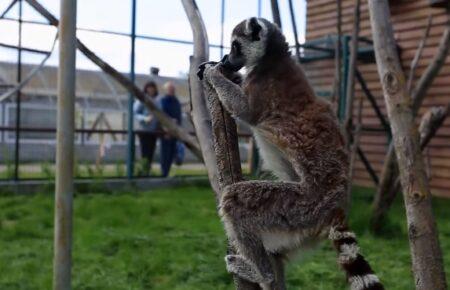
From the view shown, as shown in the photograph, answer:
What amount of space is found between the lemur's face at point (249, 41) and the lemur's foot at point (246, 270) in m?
1.12

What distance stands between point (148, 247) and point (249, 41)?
304 cm

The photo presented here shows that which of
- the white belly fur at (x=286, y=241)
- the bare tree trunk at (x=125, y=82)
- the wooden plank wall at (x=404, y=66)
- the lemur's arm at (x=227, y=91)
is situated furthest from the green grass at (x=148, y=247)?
the wooden plank wall at (x=404, y=66)

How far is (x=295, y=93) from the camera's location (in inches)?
128

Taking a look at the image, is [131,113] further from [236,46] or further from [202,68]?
[202,68]

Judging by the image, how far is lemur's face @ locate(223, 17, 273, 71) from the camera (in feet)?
11.3

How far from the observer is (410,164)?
136 inches

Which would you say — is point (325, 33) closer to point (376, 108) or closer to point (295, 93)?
point (376, 108)

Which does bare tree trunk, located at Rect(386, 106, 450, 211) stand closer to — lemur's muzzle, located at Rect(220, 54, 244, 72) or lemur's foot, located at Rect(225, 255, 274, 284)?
lemur's muzzle, located at Rect(220, 54, 244, 72)

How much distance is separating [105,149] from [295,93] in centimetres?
863

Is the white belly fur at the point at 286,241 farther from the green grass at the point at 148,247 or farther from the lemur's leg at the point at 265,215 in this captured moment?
the green grass at the point at 148,247

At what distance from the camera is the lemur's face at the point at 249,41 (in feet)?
11.3

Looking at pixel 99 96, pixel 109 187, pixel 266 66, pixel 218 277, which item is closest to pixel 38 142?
pixel 109 187

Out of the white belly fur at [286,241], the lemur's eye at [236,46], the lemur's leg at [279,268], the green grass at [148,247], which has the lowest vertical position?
A: the green grass at [148,247]

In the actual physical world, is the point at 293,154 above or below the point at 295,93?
below
